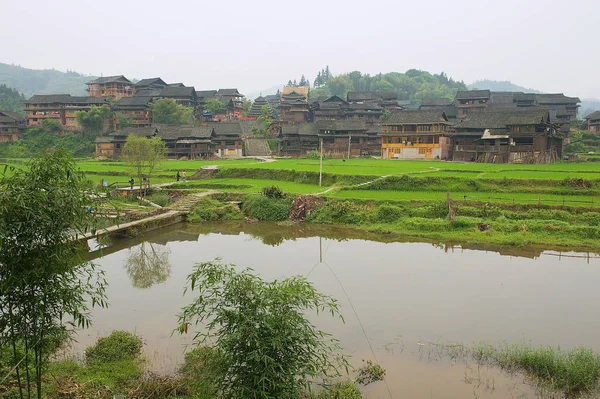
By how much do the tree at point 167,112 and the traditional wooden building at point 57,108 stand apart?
27.2 feet

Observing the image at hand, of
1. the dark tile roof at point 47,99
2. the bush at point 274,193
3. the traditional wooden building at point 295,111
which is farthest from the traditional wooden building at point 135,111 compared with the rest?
the bush at point 274,193

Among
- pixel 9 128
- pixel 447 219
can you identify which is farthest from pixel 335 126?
pixel 9 128

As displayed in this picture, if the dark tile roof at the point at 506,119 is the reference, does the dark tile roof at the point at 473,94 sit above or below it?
above

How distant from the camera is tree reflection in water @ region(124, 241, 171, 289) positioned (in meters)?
18.1

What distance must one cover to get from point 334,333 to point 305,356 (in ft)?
19.0

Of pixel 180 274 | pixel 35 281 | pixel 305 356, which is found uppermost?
pixel 35 281

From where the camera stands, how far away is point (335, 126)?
59.2 meters

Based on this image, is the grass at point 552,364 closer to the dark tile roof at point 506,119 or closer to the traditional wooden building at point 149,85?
the dark tile roof at point 506,119

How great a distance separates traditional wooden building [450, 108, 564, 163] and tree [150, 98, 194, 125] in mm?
41222

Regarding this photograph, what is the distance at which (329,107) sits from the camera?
77.2 m

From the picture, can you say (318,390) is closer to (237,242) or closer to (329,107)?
(237,242)

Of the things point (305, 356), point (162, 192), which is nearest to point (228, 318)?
point (305, 356)

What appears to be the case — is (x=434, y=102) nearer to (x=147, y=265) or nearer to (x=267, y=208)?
(x=267, y=208)

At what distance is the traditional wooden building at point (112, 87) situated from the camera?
8319 centimetres
